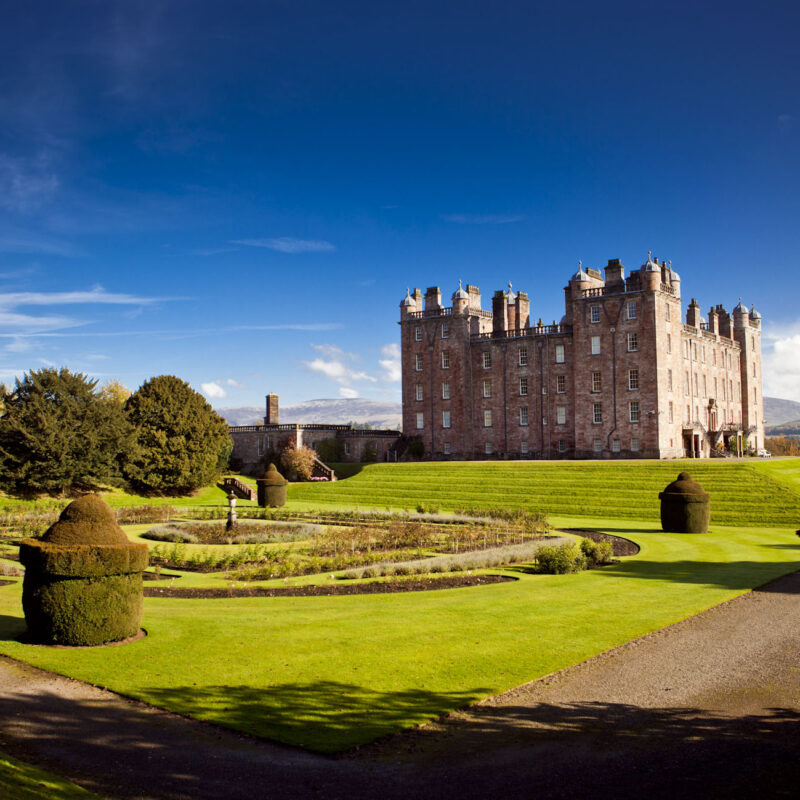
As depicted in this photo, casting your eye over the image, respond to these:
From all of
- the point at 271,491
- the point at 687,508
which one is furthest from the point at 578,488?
the point at 271,491

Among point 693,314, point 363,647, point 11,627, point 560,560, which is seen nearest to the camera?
point 363,647

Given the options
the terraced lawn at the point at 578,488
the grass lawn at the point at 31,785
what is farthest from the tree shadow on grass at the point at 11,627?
the terraced lawn at the point at 578,488

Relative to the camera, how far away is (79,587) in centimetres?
1204

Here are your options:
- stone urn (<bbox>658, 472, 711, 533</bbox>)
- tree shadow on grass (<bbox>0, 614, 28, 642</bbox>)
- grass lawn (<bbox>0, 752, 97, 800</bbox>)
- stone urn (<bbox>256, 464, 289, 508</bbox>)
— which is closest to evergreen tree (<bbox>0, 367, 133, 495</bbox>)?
stone urn (<bbox>256, 464, 289, 508</bbox>)

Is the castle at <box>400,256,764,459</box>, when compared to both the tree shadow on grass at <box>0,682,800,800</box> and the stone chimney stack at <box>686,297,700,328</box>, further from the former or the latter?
the tree shadow on grass at <box>0,682,800,800</box>

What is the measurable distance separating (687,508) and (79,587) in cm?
2189

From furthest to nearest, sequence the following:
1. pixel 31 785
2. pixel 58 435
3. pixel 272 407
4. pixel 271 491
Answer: pixel 272 407 → pixel 58 435 → pixel 271 491 → pixel 31 785

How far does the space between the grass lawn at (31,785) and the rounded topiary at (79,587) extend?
5.02 meters

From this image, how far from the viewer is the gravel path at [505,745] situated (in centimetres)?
717

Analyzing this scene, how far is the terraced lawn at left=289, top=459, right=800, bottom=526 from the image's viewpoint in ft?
110

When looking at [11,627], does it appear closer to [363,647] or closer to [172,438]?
[363,647]

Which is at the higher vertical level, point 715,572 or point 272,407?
point 272,407

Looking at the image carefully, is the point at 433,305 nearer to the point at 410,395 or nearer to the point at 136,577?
the point at 410,395

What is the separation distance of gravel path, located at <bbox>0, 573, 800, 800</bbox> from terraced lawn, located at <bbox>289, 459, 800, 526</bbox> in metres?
24.1
